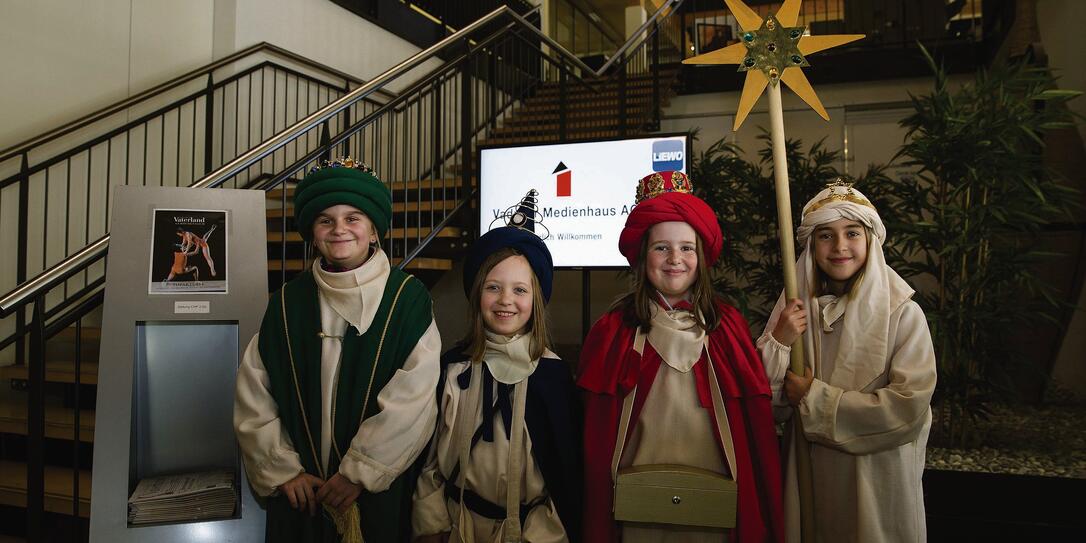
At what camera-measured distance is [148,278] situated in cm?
191

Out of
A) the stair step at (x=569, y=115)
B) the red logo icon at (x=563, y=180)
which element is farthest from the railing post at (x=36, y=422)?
the stair step at (x=569, y=115)

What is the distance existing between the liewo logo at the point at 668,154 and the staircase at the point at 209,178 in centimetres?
59

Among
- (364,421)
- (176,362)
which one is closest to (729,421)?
(364,421)

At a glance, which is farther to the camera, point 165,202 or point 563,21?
point 563,21

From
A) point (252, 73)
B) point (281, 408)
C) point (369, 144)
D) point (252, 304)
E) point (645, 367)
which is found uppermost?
point (252, 73)

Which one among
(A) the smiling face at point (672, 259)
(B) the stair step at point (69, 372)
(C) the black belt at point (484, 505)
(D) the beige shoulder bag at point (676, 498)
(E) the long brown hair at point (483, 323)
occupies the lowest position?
(C) the black belt at point (484, 505)

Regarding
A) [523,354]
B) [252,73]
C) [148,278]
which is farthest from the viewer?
[252,73]

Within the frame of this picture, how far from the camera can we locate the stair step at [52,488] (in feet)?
7.95

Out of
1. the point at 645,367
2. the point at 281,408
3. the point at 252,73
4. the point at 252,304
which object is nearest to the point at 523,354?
the point at 645,367

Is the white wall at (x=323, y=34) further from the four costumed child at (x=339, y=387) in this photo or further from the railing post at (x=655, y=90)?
the four costumed child at (x=339, y=387)

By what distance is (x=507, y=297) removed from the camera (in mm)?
1627

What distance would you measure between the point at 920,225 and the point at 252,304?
303 cm

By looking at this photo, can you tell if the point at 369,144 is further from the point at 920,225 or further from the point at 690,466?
the point at 690,466

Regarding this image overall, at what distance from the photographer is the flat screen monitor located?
10.5 ft
